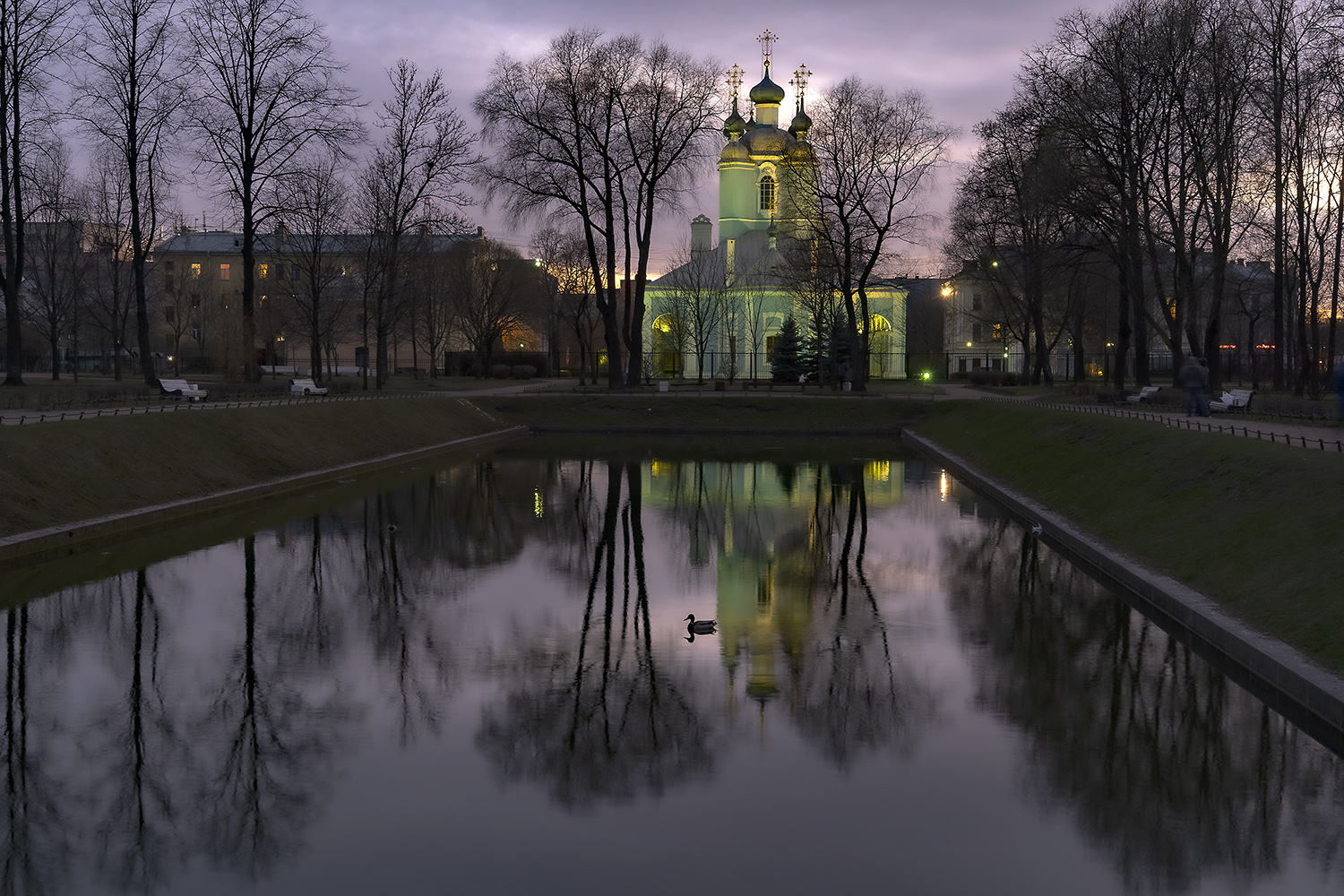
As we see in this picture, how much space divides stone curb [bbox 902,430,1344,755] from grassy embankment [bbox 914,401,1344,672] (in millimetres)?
202

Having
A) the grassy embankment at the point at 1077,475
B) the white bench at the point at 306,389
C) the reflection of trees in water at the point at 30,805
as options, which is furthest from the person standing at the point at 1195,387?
the white bench at the point at 306,389

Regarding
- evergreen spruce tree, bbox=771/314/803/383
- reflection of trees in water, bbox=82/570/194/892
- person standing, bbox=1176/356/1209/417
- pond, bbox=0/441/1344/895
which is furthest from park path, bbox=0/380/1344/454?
evergreen spruce tree, bbox=771/314/803/383

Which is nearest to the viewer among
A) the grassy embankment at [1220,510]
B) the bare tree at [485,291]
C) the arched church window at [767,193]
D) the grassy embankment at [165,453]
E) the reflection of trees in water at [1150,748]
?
the reflection of trees in water at [1150,748]

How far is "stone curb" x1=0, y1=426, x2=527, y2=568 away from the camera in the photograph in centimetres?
1502

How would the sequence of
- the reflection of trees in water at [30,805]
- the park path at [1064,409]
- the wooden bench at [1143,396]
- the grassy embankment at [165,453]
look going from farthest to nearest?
1. the wooden bench at [1143,396]
2. the park path at [1064,409]
3. the grassy embankment at [165,453]
4. the reflection of trees in water at [30,805]

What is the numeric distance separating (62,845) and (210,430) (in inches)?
754

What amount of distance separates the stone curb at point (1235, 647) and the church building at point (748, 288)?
5338 centimetres

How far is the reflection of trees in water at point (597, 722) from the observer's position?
7723 mm

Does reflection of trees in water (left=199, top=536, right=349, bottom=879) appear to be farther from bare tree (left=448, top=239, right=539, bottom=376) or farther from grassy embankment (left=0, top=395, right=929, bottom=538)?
bare tree (left=448, top=239, right=539, bottom=376)

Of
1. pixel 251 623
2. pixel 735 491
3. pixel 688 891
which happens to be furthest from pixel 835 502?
pixel 688 891

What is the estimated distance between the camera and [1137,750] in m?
8.29

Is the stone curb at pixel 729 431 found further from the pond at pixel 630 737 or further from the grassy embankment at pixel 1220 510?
the pond at pixel 630 737

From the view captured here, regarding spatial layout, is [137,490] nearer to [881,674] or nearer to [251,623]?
[251,623]

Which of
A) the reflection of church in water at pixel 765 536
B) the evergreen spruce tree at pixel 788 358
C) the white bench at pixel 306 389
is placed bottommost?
the reflection of church in water at pixel 765 536
